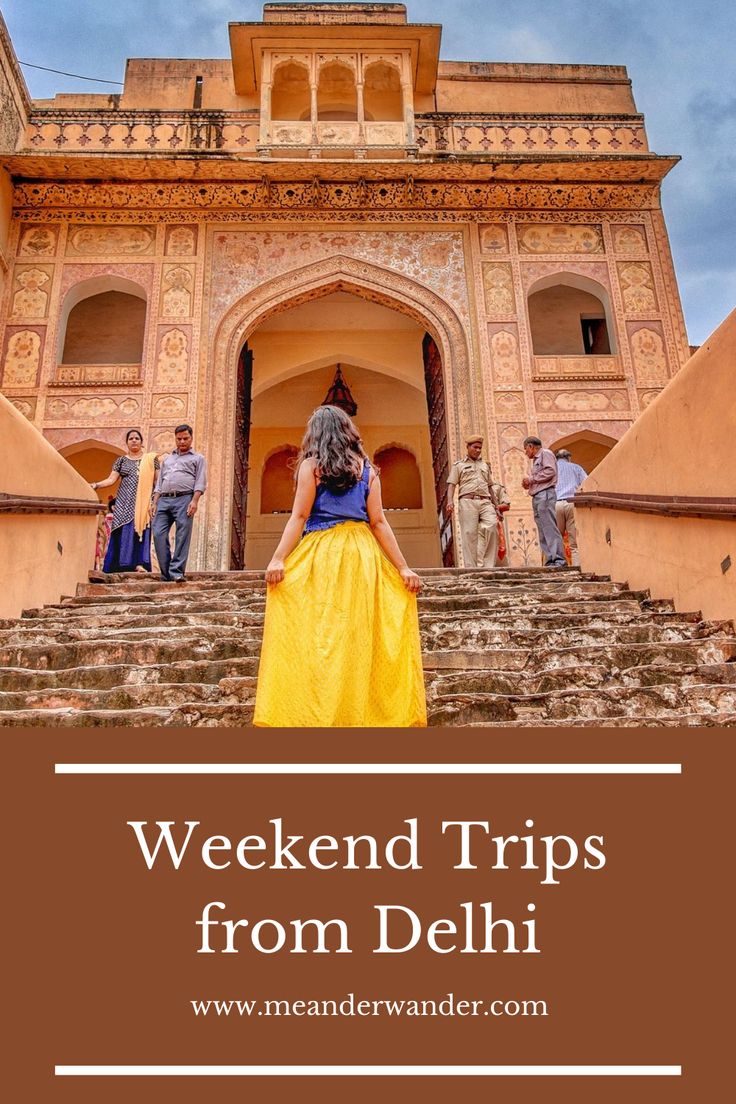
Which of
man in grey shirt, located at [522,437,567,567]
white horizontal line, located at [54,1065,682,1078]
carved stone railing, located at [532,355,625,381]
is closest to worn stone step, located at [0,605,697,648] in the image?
man in grey shirt, located at [522,437,567,567]

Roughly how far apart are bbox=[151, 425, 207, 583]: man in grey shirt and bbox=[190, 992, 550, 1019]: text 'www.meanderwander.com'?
4.84 meters

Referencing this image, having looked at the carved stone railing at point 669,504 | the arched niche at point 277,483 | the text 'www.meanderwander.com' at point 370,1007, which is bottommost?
the text 'www.meanderwander.com' at point 370,1007

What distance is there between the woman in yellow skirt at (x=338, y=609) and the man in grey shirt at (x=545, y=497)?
5.00 m

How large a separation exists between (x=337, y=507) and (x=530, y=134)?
36.5 ft

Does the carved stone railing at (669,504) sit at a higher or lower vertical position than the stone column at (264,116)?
lower

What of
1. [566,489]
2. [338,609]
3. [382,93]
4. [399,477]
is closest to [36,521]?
[338,609]

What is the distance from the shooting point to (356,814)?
1.99 m

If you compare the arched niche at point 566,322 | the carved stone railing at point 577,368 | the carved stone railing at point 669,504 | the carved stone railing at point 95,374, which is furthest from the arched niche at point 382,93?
the carved stone railing at point 669,504

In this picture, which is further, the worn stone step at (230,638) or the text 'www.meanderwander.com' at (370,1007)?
the worn stone step at (230,638)

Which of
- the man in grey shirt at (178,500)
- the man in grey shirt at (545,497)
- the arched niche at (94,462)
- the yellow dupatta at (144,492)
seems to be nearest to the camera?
the man in grey shirt at (178,500)

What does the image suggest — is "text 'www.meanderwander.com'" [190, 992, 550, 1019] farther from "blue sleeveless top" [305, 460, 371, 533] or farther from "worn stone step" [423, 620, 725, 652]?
"worn stone step" [423, 620, 725, 652]

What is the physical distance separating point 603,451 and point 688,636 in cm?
955

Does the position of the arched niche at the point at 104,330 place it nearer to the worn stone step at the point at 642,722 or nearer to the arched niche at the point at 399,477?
the arched niche at the point at 399,477

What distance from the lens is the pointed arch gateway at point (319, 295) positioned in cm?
1075
